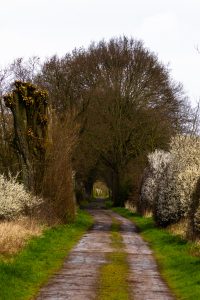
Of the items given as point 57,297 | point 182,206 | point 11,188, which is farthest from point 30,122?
point 57,297

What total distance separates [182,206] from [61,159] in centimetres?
794

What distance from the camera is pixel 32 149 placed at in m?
32.4

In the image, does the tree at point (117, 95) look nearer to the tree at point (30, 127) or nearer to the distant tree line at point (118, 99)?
the distant tree line at point (118, 99)

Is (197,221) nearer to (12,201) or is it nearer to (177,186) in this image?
(177,186)

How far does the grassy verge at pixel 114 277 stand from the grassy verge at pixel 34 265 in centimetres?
157

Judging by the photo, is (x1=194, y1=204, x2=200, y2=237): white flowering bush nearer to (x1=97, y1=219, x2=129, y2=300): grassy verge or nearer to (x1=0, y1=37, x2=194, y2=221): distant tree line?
(x1=97, y1=219, x2=129, y2=300): grassy verge

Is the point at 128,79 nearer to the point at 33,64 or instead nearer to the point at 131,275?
the point at 33,64

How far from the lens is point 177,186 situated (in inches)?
1195

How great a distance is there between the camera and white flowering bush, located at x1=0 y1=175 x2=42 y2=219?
25.5m

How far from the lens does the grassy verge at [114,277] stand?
13.3 meters

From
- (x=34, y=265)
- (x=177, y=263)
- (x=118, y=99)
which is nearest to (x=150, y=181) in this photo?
(x=118, y=99)

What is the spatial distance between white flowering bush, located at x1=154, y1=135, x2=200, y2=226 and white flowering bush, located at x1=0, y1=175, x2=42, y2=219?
7.57 m

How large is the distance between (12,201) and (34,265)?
9.30m

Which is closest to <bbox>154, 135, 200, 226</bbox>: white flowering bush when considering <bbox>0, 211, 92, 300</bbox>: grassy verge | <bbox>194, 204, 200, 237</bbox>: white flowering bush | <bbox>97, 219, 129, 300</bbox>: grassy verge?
<bbox>194, 204, 200, 237</bbox>: white flowering bush
